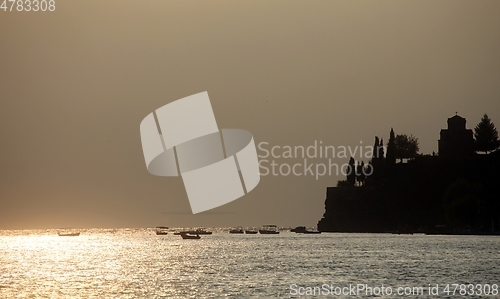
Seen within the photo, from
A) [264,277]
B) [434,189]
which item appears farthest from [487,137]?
[264,277]

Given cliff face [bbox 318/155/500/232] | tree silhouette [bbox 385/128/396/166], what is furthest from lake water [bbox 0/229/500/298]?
tree silhouette [bbox 385/128/396/166]

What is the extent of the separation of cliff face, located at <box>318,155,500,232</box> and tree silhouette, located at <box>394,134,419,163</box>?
472 inches

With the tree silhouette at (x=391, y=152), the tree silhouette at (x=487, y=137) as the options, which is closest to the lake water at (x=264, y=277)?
the tree silhouette at (x=391, y=152)

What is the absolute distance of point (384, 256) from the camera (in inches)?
3433

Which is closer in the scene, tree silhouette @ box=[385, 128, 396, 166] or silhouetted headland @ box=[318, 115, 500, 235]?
silhouetted headland @ box=[318, 115, 500, 235]

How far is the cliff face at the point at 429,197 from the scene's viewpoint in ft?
496

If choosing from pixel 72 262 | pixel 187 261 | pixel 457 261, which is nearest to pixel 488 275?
pixel 457 261

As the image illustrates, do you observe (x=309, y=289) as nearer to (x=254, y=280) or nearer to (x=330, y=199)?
(x=254, y=280)

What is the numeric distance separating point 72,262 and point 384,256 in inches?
1144

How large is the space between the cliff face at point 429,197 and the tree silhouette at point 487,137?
7.32 metres

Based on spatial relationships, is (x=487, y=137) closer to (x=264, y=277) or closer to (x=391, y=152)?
(x=391, y=152)

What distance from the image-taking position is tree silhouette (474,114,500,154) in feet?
583

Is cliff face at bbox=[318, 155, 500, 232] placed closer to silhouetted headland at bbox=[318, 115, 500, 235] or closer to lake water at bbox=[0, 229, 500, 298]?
silhouetted headland at bbox=[318, 115, 500, 235]

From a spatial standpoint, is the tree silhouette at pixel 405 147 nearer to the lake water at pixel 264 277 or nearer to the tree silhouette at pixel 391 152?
the tree silhouette at pixel 391 152
